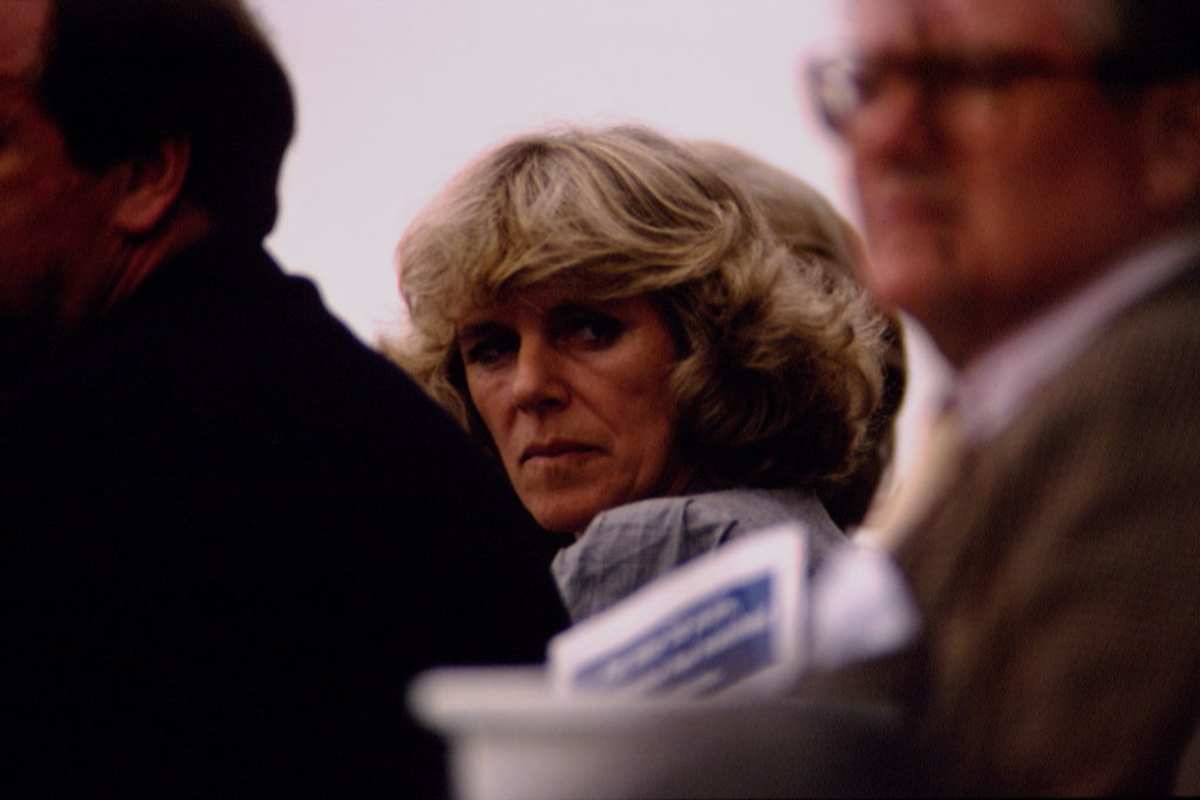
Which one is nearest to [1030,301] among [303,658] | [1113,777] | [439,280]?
[1113,777]

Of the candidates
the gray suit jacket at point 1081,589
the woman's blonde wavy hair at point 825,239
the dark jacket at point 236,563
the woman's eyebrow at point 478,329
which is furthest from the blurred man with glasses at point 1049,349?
the woman's blonde wavy hair at point 825,239

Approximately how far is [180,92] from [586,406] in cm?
64

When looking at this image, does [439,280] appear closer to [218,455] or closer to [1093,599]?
[218,455]

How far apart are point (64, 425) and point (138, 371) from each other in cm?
7

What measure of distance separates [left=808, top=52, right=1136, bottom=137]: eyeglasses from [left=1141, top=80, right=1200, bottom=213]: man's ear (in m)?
0.02

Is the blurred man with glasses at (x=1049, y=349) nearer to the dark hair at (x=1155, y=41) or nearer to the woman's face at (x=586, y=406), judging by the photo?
the dark hair at (x=1155, y=41)

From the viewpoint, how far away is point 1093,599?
80 cm

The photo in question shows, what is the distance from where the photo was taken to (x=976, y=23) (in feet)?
2.85

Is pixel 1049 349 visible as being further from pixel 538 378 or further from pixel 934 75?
pixel 538 378

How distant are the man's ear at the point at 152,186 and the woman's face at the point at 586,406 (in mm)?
521

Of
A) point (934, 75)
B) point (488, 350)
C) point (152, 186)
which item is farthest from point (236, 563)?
point (488, 350)

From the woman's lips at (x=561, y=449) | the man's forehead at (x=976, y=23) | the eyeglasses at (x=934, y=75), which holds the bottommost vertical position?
the woman's lips at (x=561, y=449)

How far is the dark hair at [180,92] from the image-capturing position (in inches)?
62.8

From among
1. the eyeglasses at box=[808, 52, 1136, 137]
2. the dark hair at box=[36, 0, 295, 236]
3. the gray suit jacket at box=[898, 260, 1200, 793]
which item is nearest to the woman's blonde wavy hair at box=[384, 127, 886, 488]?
the dark hair at box=[36, 0, 295, 236]
